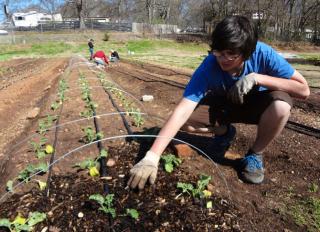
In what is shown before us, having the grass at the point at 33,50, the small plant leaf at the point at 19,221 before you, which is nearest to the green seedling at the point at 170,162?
the small plant leaf at the point at 19,221

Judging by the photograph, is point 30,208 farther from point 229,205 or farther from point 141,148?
point 229,205

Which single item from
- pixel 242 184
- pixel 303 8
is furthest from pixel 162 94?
pixel 303 8

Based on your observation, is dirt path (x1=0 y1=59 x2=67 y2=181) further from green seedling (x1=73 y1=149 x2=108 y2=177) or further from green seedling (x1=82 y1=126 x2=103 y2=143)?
green seedling (x1=73 y1=149 x2=108 y2=177)

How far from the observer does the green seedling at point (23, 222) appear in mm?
2258

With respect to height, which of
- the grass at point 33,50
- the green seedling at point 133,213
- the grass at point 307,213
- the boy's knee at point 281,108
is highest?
the boy's knee at point 281,108

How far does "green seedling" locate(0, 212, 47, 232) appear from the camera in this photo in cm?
226

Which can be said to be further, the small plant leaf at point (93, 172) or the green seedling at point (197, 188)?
the small plant leaf at point (93, 172)

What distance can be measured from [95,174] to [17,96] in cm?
605

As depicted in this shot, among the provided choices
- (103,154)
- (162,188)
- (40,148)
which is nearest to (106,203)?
(162,188)

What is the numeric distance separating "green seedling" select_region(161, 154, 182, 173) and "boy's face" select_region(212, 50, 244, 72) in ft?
2.80

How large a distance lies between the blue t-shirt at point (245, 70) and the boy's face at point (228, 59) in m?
0.16

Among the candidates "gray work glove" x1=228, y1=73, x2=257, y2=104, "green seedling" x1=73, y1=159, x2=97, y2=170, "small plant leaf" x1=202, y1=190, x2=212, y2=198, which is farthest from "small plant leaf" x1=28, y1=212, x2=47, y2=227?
"gray work glove" x1=228, y1=73, x2=257, y2=104

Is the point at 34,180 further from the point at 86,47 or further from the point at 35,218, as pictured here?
the point at 86,47

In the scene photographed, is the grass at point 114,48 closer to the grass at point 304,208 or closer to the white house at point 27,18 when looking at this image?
the grass at point 304,208
